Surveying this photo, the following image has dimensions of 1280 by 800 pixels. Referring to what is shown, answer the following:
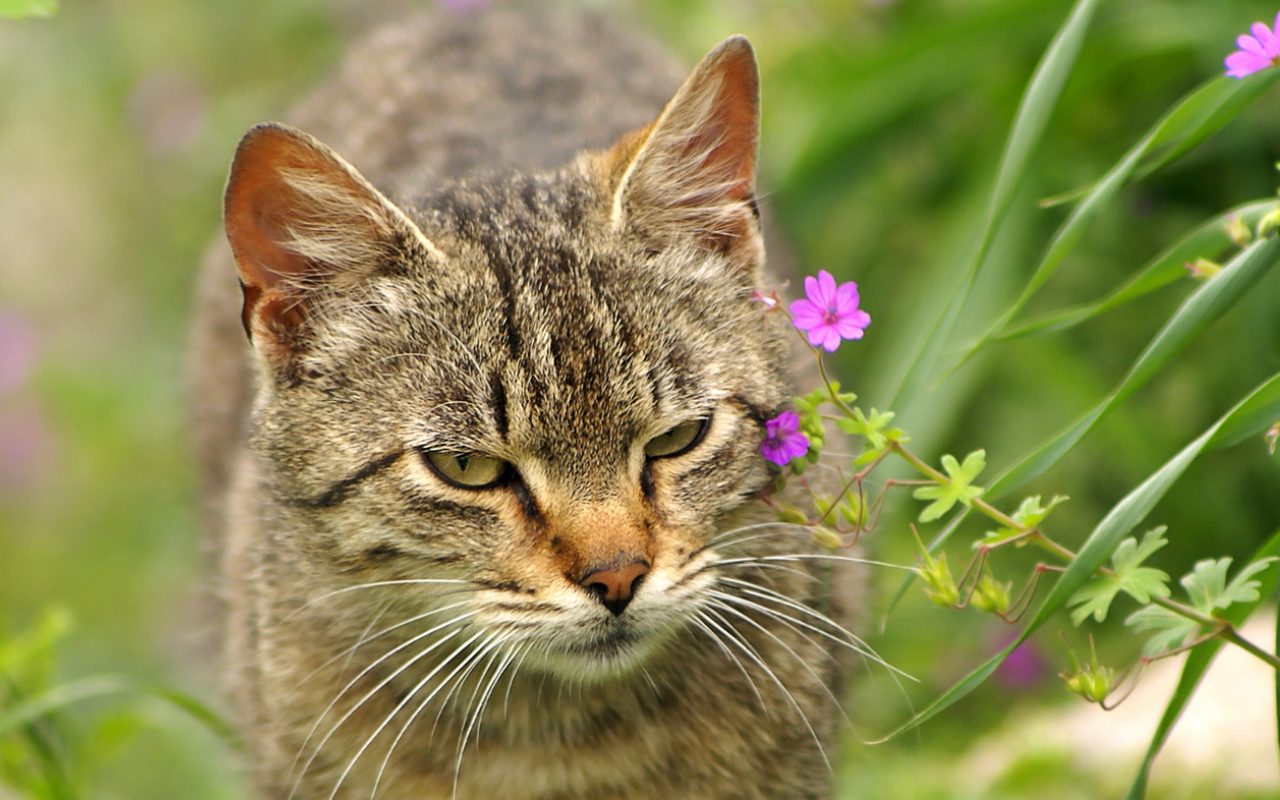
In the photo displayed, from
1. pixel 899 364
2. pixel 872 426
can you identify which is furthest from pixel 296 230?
pixel 899 364

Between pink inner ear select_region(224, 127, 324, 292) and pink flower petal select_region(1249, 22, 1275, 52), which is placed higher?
pink inner ear select_region(224, 127, 324, 292)

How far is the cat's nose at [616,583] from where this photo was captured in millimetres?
2240

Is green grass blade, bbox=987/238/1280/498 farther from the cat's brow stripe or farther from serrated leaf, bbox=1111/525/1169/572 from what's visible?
the cat's brow stripe

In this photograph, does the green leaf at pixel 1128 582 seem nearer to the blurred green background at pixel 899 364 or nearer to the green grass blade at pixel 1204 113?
the green grass blade at pixel 1204 113

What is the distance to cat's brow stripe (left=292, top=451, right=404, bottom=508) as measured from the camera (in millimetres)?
2428

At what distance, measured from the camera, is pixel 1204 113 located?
2.25 m

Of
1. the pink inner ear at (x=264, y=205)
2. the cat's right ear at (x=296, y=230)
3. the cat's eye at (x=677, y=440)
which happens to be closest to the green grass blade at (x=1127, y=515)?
the cat's eye at (x=677, y=440)

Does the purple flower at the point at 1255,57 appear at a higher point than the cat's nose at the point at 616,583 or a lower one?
higher

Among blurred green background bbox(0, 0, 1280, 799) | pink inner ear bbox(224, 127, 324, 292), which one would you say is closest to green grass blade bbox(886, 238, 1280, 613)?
pink inner ear bbox(224, 127, 324, 292)

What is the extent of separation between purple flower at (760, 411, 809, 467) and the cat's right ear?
0.63 m

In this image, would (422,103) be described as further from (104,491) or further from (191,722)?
(104,491)

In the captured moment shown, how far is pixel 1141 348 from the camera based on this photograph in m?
4.34

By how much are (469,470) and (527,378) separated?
0.17 meters

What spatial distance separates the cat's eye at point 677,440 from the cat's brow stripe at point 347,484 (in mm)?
389
